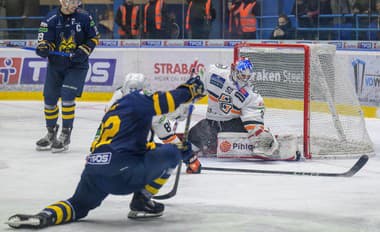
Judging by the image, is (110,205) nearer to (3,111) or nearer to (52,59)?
(52,59)

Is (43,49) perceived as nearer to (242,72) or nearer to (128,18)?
(242,72)

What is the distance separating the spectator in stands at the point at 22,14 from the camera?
1391 centimetres

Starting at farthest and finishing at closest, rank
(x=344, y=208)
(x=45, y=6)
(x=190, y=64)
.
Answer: (x=45, y=6)
(x=190, y=64)
(x=344, y=208)

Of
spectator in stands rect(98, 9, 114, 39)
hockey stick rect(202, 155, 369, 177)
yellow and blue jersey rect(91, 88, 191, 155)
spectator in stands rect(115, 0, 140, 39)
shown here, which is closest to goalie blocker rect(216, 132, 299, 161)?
hockey stick rect(202, 155, 369, 177)

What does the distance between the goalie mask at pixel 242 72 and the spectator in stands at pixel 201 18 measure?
214 inches

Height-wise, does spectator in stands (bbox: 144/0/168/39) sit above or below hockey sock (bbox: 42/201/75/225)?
above

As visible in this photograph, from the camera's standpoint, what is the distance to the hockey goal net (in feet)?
27.3

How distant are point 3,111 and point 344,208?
23.5 feet

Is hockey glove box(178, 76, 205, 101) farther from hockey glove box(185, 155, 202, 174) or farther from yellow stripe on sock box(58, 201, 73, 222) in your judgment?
hockey glove box(185, 155, 202, 174)

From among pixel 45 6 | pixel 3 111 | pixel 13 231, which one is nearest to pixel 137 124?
pixel 13 231

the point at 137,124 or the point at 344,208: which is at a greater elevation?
the point at 137,124

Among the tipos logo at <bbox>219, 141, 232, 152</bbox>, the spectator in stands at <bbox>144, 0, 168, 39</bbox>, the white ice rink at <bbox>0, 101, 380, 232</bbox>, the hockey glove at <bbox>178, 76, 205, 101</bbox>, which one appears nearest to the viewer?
the hockey glove at <bbox>178, 76, 205, 101</bbox>

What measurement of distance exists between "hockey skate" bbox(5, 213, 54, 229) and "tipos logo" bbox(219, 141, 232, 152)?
10.3ft

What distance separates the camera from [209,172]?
730 cm
